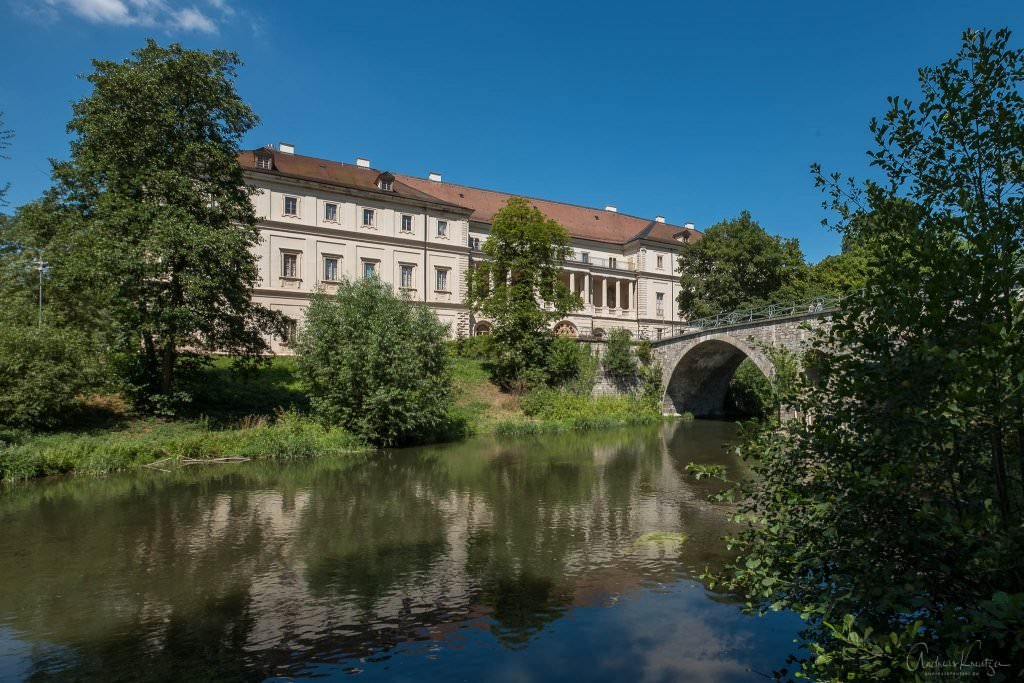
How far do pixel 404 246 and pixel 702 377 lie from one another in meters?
23.5

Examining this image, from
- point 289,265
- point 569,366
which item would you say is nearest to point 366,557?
point 569,366

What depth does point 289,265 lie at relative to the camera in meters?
41.8

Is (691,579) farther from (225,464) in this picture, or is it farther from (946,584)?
(225,464)

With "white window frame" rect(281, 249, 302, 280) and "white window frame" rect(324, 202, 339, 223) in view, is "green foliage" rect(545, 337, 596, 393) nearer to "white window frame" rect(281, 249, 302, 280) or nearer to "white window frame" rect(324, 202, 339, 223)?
"white window frame" rect(324, 202, 339, 223)

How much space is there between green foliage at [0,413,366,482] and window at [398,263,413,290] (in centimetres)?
2254

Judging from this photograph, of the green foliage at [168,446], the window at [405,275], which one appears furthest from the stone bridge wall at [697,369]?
the green foliage at [168,446]

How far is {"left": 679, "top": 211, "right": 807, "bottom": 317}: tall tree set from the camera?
4556 cm

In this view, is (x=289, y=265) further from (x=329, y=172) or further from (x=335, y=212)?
(x=329, y=172)

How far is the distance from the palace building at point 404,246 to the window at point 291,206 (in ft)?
0.22

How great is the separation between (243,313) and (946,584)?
24.1 metres

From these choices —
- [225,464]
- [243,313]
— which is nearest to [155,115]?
[243,313]

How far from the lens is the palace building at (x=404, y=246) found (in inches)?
1619

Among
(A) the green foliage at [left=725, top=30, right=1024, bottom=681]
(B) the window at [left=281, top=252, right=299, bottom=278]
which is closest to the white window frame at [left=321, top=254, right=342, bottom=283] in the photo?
(B) the window at [left=281, top=252, right=299, bottom=278]

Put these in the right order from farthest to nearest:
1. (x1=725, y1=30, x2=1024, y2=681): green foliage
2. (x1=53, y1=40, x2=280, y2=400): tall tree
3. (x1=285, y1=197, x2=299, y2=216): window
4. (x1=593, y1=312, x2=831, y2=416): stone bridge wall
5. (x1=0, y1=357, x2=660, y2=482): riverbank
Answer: (x1=285, y1=197, x2=299, y2=216): window, (x1=593, y1=312, x2=831, y2=416): stone bridge wall, (x1=53, y1=40, x2=280, y2=400): tall tree, (x1=0, y1=357, x2=660, y2=482): riverbank, (x1=725, y1=30, x2=1024, y2=681): green foliage
